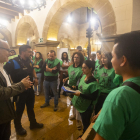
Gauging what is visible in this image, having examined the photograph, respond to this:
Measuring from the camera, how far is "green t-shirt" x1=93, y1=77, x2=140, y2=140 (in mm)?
529

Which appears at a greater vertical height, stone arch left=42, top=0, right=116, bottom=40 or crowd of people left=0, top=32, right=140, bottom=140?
stone arch left=42, top=0, right=116, bottom=40

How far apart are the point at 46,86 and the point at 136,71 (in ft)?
9.38

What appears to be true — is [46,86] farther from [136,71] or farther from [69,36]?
[69,36]

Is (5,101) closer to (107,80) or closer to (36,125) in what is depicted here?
(36,125)

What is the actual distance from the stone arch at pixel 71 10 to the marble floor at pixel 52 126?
2.52m

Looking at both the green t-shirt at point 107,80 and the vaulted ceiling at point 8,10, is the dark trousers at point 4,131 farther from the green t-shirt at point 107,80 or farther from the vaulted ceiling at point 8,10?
the vaulted ceiling at point 8,10

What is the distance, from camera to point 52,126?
2400mm

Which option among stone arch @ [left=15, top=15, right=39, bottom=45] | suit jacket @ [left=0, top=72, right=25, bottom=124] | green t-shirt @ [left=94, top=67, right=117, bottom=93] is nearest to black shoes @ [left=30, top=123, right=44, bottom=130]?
suit jacket @ [left=0, top=72, right=25, bottom=124]

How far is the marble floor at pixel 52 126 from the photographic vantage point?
2.08 meters

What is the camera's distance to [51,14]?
3918 millimetres

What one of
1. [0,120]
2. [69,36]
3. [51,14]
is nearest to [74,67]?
[0,120]

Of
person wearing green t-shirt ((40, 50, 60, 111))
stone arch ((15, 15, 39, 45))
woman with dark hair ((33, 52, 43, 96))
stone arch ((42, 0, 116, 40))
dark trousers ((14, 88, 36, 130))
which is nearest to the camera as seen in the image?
dark trousers ((14, 88, 36, 130))

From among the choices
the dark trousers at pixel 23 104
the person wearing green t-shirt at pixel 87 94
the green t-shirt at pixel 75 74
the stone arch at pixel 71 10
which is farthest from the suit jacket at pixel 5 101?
the stone arch at pixel 71 10

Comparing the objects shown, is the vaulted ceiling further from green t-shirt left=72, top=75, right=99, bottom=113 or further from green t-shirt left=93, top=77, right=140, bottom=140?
green t-shirt left=93, top=77, right=140, bottom=140
